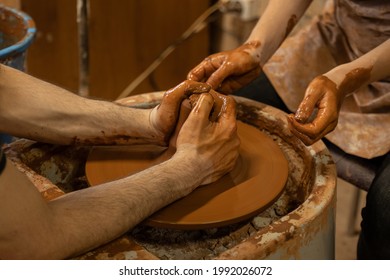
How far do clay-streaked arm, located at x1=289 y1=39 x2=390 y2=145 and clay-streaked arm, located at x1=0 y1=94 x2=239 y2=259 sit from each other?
170 millimetres

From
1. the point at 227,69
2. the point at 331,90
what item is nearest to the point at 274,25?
the point at 227,69

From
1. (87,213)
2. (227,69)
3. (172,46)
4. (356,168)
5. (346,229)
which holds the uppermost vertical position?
(227,69)

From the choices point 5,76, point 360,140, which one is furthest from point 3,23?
point 360,140

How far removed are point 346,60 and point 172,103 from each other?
684 millimetres

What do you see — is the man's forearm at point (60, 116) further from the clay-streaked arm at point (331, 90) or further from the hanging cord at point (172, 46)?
the hanging cord at point (172, 46)

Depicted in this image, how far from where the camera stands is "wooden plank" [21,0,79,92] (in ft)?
8.84

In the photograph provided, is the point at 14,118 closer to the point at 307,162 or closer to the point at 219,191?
the point at 219,191

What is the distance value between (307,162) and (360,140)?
22cm

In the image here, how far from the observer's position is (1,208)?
964mm

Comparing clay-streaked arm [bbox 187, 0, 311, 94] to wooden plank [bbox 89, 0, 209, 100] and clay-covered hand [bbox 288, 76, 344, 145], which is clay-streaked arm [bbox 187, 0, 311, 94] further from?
wooden plank [bbox 89, 0, 209, 100]

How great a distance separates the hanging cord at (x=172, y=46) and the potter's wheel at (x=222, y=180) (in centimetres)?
155

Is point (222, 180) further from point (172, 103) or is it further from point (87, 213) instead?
point (87, 213)

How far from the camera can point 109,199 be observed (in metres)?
1.13

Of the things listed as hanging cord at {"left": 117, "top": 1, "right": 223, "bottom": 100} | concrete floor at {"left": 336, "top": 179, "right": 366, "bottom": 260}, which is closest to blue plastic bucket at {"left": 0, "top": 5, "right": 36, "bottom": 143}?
hanging cord at {"left": 117, "top": 1, "right": 223, "bottom": 100}
